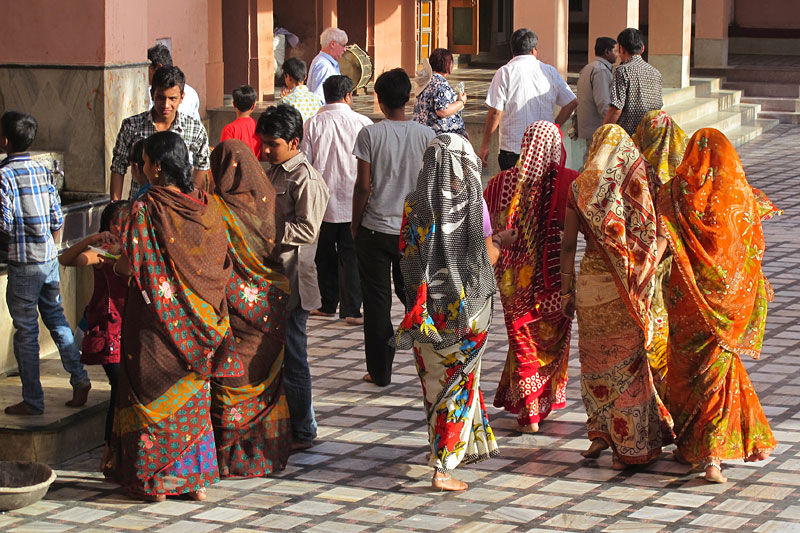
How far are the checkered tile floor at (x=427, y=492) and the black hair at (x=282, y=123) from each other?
4.84 feet

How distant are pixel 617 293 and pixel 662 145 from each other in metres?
1.07

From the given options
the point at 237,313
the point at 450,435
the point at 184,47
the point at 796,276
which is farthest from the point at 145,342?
the point at 184,47

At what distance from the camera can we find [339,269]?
8.38 metres

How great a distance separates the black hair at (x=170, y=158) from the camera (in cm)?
519

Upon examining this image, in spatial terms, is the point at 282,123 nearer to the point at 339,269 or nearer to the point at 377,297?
the point at 377,297

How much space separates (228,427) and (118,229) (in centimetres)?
98

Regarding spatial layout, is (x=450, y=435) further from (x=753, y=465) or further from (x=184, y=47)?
(x=184, y=47)

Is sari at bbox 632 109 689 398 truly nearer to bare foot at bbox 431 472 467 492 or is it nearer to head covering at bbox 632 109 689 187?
head covering at bbox 632 109 689 187

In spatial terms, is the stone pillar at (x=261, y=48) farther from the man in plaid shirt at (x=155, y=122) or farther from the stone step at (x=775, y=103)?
the man in plaid shirt at (x=155, y=122)

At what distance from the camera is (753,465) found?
5.73 meters

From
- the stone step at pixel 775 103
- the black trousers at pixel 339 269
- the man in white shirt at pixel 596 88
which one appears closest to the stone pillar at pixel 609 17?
the stone step at pixel 775 103

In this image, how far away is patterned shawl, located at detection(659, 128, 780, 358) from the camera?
5555mm

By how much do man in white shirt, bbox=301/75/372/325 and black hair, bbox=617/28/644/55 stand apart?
11.1 feet

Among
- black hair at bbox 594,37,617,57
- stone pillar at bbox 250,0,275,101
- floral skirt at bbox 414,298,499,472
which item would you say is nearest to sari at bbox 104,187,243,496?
floral skirt at bbox 414,298,499,472
